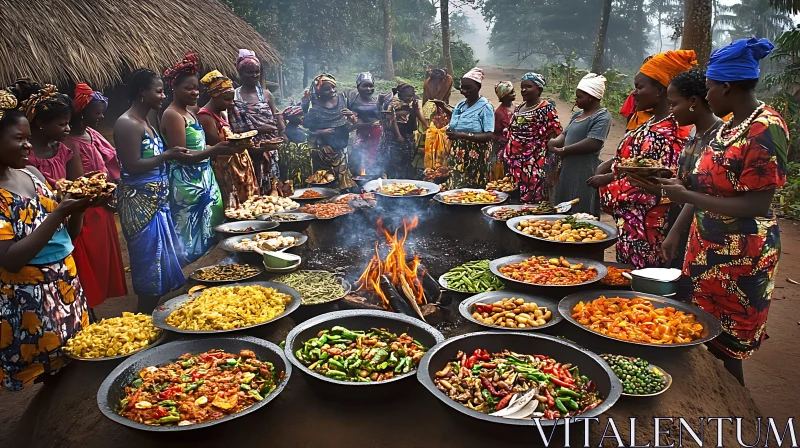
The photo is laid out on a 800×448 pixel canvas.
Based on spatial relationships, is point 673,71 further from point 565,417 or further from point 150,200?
point 150,200

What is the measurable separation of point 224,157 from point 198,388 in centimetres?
375

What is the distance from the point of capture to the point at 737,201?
2936 millimetres

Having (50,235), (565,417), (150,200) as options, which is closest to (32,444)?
(50,235)

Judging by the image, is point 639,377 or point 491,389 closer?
point 491,389

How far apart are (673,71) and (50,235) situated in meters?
4.62

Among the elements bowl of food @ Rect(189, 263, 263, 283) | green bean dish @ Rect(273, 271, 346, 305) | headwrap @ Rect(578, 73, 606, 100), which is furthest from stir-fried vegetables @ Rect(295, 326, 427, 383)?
headwrap @ Rect(578, 73, 606, 100)

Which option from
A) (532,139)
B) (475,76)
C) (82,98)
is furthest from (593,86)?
(82,98)

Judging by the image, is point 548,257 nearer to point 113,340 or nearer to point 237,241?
point 237,241

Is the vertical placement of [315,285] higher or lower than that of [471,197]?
lower

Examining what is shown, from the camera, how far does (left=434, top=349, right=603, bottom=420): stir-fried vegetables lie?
91.6 inches

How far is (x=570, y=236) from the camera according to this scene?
4402 millimetres

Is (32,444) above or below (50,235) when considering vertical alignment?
below

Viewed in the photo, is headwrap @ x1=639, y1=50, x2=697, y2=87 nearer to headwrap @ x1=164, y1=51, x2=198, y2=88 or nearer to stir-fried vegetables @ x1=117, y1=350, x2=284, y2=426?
stir-fried vegetables @ x1=117, y1=350, x2=284, y2=426

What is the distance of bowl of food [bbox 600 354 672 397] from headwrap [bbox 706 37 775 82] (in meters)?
1.73
